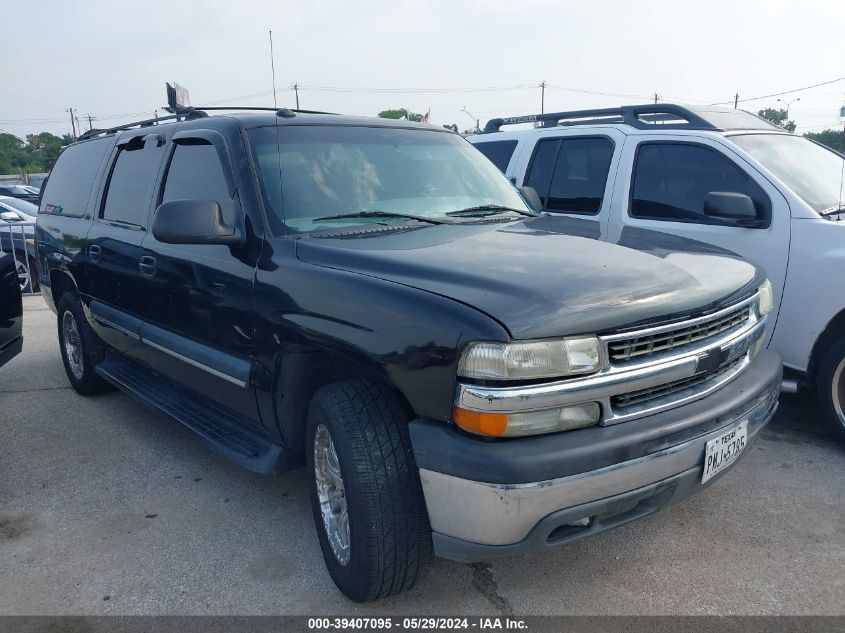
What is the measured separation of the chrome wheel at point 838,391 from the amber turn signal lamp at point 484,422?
2.71 meters

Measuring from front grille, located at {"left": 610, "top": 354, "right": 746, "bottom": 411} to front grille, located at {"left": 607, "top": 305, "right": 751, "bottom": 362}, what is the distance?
0.12 metres

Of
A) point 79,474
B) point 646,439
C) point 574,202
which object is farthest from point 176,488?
point 574,202

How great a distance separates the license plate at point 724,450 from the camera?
2418mm

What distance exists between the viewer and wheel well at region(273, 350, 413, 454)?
2.73 m

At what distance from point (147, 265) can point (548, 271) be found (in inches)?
91.9

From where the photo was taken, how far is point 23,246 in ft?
33.1

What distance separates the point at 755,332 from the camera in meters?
2.90

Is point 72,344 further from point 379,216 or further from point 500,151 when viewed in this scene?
point 500,151

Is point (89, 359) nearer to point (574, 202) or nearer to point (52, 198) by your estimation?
point (52, 198)

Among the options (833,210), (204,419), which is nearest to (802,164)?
(833,210)

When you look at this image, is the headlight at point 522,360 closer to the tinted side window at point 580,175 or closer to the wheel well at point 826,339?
the wheel well at point 826,339

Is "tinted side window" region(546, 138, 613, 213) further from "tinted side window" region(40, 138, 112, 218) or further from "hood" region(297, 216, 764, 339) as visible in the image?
"tinted side window" region(40, 138, 112, 218)

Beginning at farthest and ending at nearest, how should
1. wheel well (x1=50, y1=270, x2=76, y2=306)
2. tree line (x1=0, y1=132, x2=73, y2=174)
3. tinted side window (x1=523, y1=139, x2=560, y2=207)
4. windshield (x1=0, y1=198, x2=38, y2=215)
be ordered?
1. tree line (x1=0, y1=132, x2=73, y2=174)
2. windshield (x1=0, y1=198, x2=38, y2=215)
3. tinted side window (x1=523, y1=139, x2=560, y2=207)
4. wheel well (x1=50, y1=270, x2=76, y2=306)

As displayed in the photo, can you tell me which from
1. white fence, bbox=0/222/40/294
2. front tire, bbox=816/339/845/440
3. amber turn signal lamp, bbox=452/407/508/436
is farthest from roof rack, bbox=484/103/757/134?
white fence, bbox=0/222/40/294
